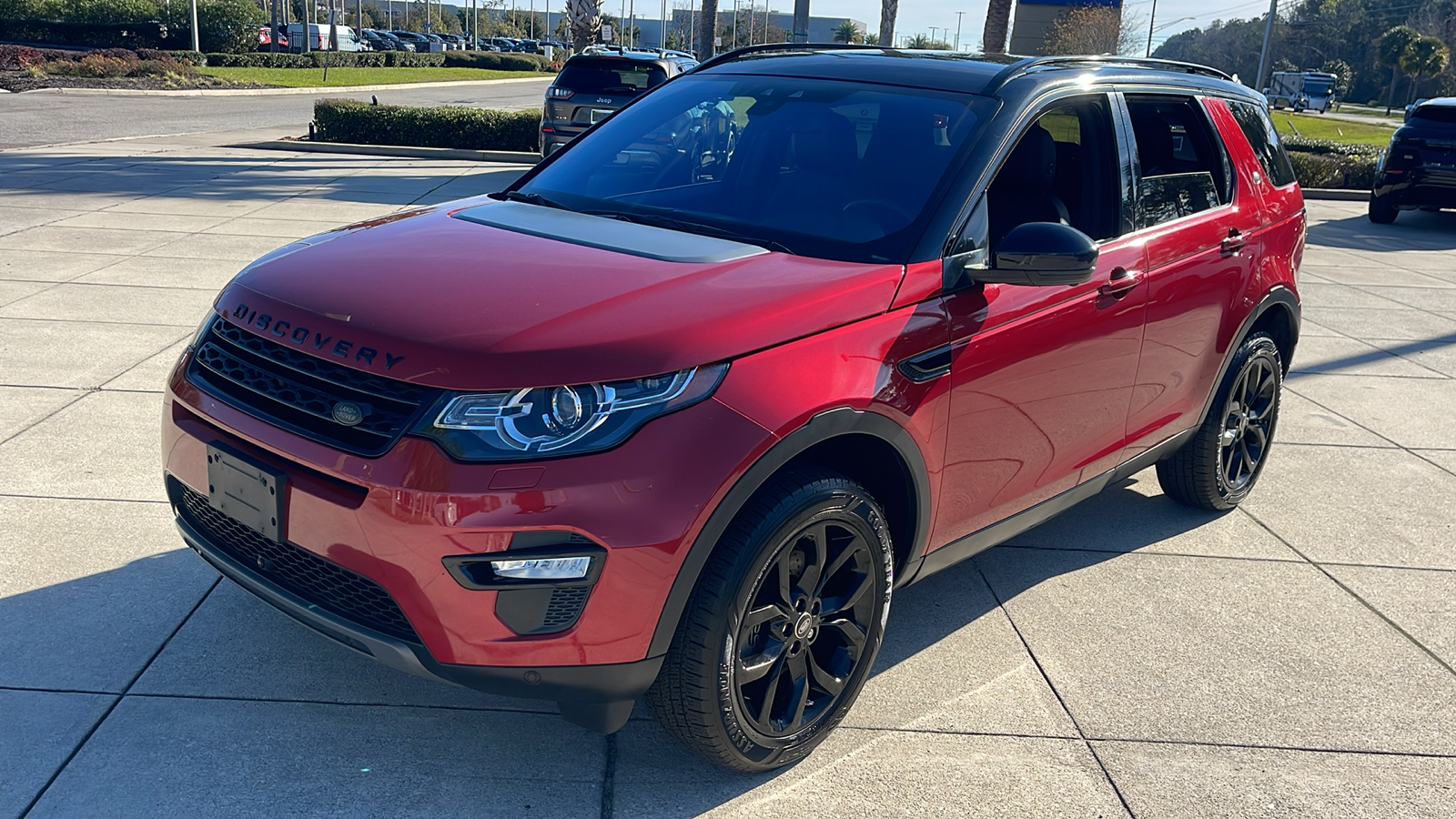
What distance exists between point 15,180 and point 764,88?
37.6ft

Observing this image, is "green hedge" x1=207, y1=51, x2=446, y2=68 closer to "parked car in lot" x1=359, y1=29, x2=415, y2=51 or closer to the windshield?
"parked car in lot" x1=359, y1=29, x2=415, y2=51

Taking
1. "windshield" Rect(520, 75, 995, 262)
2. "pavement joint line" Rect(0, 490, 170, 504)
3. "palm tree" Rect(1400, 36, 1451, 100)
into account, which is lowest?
"pavement joint line" Rect(0, 490, 170, 504)

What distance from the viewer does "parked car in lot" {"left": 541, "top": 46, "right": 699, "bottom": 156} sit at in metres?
14.9

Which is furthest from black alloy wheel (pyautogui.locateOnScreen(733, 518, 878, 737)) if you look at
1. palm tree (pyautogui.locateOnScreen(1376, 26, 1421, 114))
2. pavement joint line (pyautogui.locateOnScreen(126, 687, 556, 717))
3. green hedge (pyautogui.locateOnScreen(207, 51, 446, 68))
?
palm tree (pyautogui.locateOnScreen(1376, 26, 1421, 114))

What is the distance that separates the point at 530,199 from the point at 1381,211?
15956mm

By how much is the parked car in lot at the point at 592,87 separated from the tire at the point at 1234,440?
10.7 m

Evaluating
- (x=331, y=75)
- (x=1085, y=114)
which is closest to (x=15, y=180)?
(x=1085, y=114)

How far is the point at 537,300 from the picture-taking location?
2891 millimetres

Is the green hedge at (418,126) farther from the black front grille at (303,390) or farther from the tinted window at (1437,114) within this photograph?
the black front grille at (303,390)

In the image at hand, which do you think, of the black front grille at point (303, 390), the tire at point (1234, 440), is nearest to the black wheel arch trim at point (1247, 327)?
the tire at point (1234, 440)

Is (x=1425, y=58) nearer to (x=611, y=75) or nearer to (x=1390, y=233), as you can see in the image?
(x=1390, y=233)

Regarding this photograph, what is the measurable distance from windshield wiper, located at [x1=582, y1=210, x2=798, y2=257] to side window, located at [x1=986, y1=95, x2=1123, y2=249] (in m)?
0.98

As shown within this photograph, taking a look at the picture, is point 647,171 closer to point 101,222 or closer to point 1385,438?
point 1385,438

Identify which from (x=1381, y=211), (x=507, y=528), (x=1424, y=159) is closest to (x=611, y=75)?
(x=1424, y=159)
